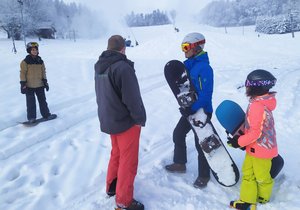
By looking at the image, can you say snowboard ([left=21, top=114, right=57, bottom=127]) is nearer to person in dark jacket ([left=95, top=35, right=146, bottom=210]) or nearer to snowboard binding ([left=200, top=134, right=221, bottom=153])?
person in dark jacket ([left=95, top=35, right=146, bottom=210])

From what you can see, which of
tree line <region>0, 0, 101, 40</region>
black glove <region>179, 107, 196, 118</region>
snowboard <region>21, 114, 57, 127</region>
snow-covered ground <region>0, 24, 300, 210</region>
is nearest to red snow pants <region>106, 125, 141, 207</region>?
snow-covered ground <region>0, 24, 300, 210</region>

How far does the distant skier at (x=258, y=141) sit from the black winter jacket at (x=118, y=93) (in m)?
1.21

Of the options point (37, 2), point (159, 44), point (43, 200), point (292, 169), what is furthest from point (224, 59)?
A: point (37, 2)

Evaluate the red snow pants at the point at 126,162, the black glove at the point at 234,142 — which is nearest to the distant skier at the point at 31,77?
the red snow pants at the point at 126,162

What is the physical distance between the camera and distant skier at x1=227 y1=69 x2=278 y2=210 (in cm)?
328

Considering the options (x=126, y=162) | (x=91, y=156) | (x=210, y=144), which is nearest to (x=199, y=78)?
(x=210, y=144)

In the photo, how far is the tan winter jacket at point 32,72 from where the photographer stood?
6.83 m

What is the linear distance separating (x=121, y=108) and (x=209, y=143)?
129 cm

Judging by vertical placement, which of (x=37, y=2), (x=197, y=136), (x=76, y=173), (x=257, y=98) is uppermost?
(x=37, y=2)

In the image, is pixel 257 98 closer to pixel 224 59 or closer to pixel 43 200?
pixel 43 200

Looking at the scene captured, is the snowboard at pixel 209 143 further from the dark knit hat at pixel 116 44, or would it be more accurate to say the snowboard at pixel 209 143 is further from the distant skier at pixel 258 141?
the dark knit hat at pixel 116 44

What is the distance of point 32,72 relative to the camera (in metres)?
6.95

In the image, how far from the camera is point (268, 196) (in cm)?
352

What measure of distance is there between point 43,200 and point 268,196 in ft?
9.22
